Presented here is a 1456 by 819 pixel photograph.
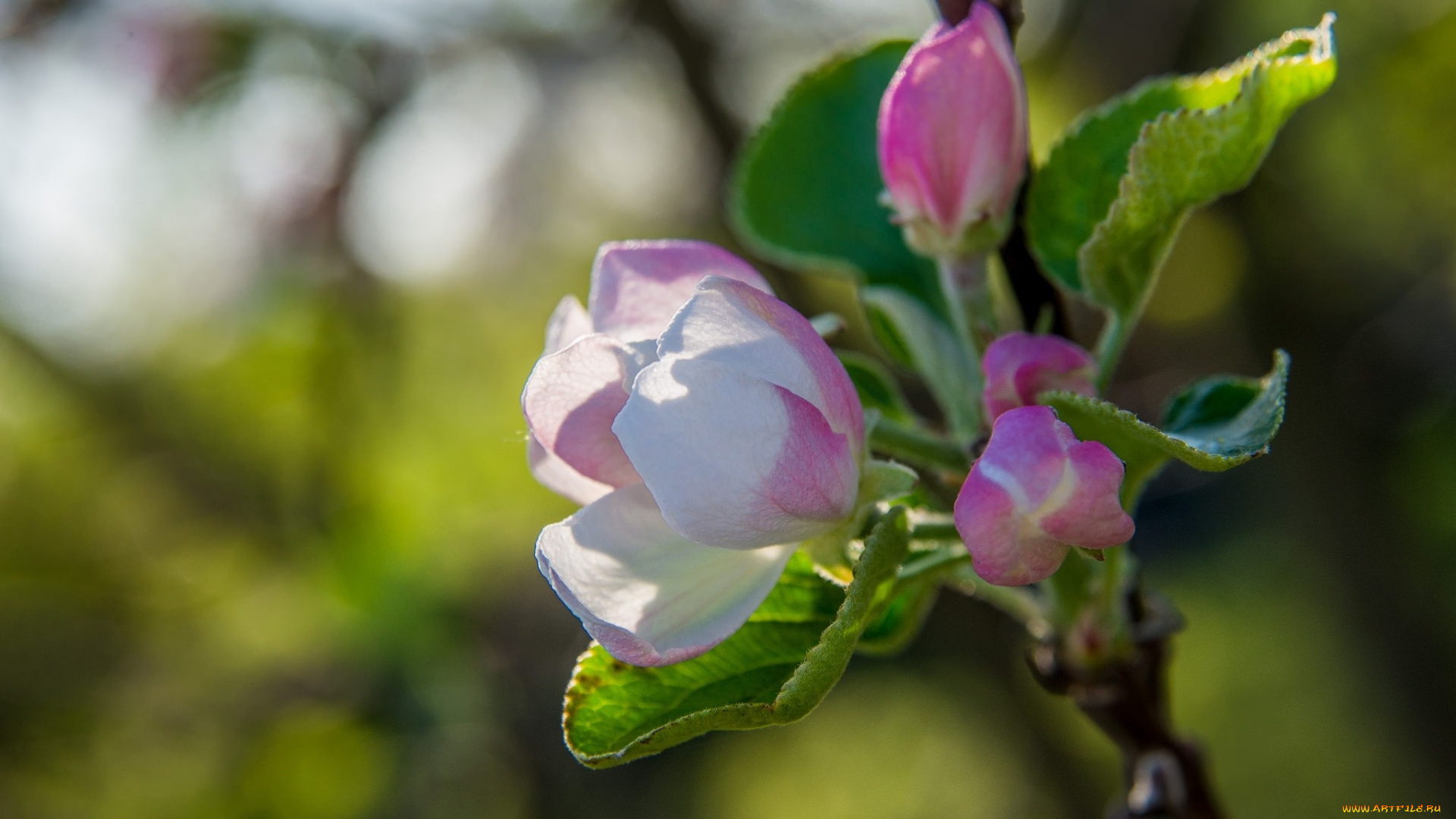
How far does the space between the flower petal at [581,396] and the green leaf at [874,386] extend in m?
0.16

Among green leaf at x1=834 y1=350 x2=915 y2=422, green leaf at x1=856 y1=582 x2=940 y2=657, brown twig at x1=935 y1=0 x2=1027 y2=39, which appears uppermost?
brown twig at x1=935 y1=0 x2=1027 y2=39

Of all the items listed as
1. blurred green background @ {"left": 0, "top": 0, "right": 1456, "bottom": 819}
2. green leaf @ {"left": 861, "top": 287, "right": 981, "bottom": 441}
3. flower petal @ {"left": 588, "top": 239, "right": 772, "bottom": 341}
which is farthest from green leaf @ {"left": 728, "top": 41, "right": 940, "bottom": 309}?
blurred green background @ {"left": 0, "top": 0, "right": 1456, "bottom": 819}

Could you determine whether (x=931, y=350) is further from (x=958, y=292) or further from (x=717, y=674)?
(x=717, y=674)

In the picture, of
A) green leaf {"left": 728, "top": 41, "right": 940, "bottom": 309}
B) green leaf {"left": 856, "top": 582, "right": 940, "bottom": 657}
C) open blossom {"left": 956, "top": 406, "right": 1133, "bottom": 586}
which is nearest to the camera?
open blossom {"left": 956, "top": 406, "right": 1133, "bottom": 586}

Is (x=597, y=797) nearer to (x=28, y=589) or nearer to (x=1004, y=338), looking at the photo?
(x=28, y=589)

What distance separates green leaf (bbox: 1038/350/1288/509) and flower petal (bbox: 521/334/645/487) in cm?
14

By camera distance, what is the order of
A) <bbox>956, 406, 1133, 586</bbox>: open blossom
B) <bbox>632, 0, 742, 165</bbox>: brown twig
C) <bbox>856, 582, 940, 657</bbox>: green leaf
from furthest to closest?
<bbox>632, 0, 742, 165</bbox>: brown twig < <bbox>856, 582, 940, 657</bbox>: green leaf < <bbox>956, 406, 1133, 586</bbox>: open blossom

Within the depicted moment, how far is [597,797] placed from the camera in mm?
2730

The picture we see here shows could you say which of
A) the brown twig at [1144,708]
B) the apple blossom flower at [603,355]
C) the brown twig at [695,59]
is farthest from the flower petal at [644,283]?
the brown twig at [695,59]

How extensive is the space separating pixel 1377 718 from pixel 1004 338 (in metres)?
1.99

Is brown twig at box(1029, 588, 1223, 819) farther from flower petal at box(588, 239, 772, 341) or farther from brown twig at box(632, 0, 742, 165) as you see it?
brown twig at box(632, 0, 742, 165)

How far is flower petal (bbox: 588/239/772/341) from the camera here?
0.38 meters

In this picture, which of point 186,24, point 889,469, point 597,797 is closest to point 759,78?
point 186,24

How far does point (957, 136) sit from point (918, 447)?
0.39ft
